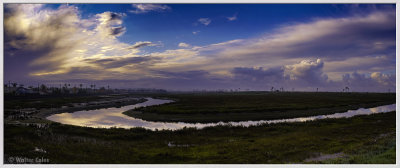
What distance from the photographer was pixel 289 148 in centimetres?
2019

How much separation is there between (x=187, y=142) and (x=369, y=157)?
15649 mm

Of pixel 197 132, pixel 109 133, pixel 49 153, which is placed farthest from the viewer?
pixel 197 132

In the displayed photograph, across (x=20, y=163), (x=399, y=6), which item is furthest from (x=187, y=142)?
(x=399, y=6)

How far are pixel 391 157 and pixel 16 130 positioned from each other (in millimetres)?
32130

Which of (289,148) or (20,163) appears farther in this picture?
(289,148)

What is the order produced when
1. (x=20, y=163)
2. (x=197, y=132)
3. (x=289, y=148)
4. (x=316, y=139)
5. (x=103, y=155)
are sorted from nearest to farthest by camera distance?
(x=20, y=163) → (x=103, y=155) → (x=289, y=148) → (x=316, y=139) → (x=197, y=132)

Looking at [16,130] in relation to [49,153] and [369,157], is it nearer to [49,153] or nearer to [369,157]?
[49,153]

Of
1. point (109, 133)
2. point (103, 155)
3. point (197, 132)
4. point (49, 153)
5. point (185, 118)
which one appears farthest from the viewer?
point (185, 118)

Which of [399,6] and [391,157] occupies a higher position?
[399,6]

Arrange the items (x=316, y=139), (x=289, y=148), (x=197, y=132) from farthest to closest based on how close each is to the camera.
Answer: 1. (x=197, y=132)
2. (x=316, y=139)
3. (x=289, y=148)

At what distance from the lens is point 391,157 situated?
47.8 feet

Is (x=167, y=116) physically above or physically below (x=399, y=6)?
below

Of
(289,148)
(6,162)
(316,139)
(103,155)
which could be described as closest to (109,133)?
(103,155)

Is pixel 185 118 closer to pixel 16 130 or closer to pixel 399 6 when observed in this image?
pixel 16 130
